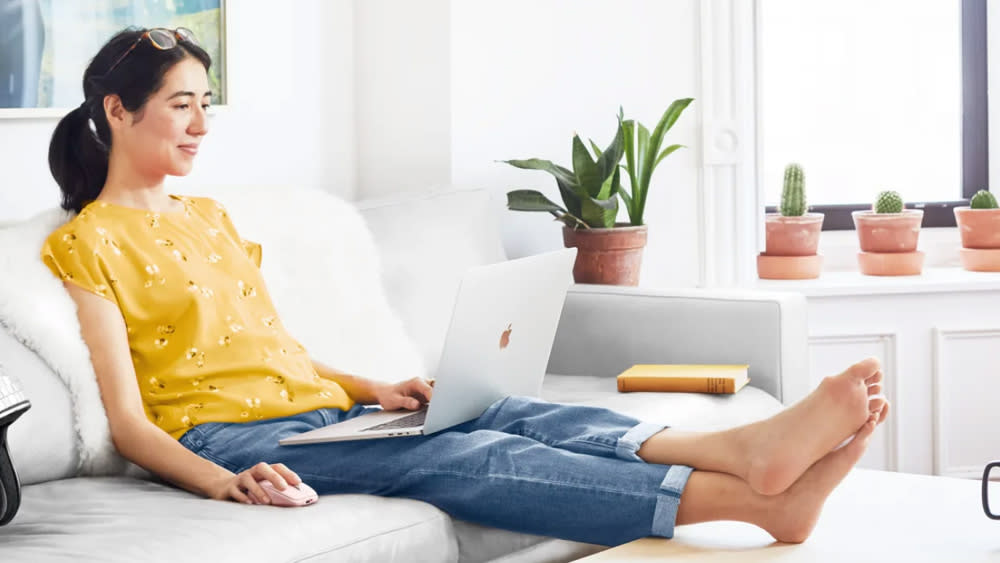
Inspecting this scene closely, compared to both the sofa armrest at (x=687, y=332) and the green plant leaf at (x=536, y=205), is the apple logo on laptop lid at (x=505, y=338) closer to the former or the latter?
the sofa armrest at (x=687, y=332)

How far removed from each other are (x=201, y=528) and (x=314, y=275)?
34.1 inches

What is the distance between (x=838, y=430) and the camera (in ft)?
4.91

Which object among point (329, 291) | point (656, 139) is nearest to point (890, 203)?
point (656, 139)

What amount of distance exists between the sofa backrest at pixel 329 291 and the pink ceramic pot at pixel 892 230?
4.08ft

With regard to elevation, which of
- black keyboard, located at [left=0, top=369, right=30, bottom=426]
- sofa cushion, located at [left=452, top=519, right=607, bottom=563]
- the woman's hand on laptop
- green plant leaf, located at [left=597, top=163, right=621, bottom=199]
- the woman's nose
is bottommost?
sofa cushion, located at [left=452, top=519, right=607, bottom=563]

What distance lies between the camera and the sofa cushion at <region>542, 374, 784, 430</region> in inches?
86.9

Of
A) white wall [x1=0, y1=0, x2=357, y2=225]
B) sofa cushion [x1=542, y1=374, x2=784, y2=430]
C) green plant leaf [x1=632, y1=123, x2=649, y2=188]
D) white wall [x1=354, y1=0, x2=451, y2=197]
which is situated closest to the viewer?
sofa cushion [x1=542, y1=374, x2=784, y2=430]

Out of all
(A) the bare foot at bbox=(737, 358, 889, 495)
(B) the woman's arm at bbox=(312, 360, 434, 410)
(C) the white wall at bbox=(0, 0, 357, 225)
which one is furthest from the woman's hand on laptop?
(C) the white wall at bbox=(0, 0, 357, 225)

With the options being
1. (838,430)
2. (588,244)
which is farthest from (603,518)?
(588,244)

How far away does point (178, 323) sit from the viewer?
185 centimetres

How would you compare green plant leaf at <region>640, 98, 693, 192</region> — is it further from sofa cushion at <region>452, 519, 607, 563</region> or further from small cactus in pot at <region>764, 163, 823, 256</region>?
sofa cushion at <region>452, 519, 607, 563</region>

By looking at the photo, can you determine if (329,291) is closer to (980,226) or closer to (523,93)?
(523,93)

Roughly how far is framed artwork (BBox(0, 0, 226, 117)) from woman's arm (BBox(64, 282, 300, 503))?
0.68 metres

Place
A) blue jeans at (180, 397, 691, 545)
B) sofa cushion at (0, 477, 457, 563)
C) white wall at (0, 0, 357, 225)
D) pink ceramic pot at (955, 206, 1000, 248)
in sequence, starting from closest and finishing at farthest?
sofa cushion at (0, 477, 457, 563) → blue jeans at (180, 397, 691, 545) → white wall at (0, 0, 357, 225) → pink ceramic pot at (955, 206, 1000, 248)
